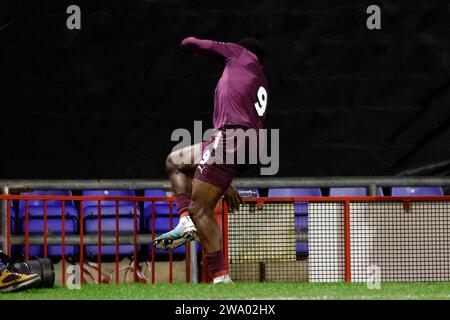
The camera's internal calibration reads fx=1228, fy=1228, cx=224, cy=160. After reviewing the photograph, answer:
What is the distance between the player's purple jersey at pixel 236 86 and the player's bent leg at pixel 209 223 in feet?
1.71

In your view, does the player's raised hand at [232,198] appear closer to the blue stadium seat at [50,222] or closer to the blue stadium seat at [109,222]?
the blue stadium seat at [109,222]

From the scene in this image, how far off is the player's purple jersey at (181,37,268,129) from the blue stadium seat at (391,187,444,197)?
9.78 feet

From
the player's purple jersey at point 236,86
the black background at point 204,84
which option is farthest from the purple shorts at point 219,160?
the black background at point 204,84

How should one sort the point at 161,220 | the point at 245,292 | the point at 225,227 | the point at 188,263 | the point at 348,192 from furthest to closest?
1. the point at 348,192
2. the point at 161,220
3. the point at 188,263
4. the point at 225,227
5. the point at 245,292

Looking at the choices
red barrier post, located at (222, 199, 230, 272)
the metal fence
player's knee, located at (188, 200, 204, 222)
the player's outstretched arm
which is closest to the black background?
the metal fence

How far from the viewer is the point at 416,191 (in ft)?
40.7

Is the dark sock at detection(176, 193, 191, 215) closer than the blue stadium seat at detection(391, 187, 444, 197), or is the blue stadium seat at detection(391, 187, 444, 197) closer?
the dark sock at detection(176, 193, 191, 215)

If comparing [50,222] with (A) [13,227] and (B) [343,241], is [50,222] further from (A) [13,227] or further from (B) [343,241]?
(B) [343,241]

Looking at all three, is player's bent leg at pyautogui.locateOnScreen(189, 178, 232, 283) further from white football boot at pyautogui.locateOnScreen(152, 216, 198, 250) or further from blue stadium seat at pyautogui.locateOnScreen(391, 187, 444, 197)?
blue stadium seat at pyautogui.locateOnScreen(391, 187, 444, 197)

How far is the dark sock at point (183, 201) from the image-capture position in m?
9.86

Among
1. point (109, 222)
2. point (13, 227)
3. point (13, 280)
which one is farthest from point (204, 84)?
point (13, 280)

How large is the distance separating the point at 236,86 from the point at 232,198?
1.17m

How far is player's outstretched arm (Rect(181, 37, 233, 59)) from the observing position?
9.62 m

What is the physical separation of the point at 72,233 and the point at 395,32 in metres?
3.81
